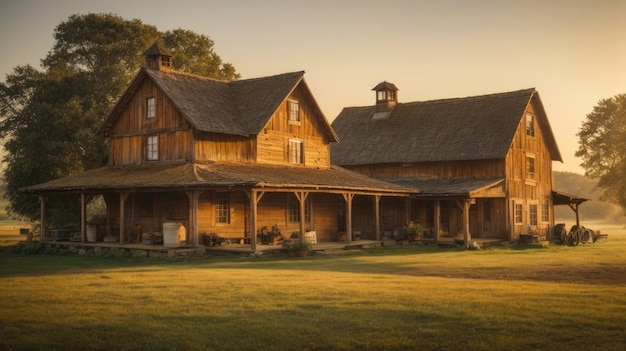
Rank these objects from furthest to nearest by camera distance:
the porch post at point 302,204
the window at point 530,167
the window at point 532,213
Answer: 1. the window at point 532,213
2. the window at point 530,167
3. the porch post at point 302,204

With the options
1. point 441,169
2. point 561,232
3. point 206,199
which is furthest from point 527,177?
point 206,199

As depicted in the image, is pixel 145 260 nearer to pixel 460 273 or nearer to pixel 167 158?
pixel 167 158

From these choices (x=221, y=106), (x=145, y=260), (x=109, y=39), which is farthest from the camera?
(x=109, y=39)

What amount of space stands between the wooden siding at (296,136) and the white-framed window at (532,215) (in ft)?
43.6

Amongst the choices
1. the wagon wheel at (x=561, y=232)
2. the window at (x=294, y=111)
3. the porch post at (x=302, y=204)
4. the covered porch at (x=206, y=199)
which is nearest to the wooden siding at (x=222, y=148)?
the covered porch at (x=206, y=199)

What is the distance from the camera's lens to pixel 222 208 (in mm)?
30219

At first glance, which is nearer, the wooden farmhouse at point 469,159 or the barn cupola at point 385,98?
the wooden farmhouse at point 469,159

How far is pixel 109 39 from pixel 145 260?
24.3 meters

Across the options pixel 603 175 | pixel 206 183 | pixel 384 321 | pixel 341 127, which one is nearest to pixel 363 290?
pixel 384 321

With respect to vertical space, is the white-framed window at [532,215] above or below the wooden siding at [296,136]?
below

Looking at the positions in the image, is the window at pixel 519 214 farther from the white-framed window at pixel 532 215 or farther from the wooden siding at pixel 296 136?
the wooden siding at pixel 296 136

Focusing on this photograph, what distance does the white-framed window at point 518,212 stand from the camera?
3884 cm

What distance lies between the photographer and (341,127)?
155 feet

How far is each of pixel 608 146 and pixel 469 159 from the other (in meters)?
22.7
